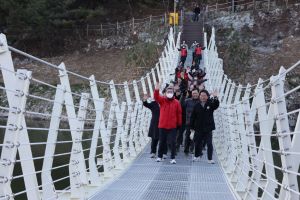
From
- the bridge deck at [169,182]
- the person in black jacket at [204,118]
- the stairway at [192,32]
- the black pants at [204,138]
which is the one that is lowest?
the bridge deck at [169,182]

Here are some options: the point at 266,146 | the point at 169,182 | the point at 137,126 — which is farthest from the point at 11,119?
the point at 137,126

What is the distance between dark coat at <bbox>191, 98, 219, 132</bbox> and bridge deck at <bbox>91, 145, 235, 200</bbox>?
49 centimetres

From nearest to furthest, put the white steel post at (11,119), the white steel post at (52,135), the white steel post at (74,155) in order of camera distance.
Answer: the white steel post at (11,119) → the white steel post at (52,135) → the white steel post at (74,155)

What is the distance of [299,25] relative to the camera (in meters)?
23.5

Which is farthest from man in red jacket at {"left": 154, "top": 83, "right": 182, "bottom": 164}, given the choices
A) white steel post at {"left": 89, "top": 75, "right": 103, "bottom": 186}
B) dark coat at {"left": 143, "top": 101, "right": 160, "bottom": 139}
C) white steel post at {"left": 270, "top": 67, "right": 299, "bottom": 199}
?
white steel post at {"left": 270, "top": 67, "right": 299, "bottom": 199}

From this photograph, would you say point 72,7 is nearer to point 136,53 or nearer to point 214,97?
point 136,53

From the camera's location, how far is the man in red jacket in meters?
6.77

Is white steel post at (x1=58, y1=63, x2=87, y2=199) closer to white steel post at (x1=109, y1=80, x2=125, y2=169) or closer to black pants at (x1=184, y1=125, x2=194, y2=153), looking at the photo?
white steel post at (x1=109, y1=80, x2=125, y2=169)

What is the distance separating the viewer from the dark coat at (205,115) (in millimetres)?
6750

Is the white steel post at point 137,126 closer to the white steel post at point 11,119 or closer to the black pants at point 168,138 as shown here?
the black pants at point 168,138

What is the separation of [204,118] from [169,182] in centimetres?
155

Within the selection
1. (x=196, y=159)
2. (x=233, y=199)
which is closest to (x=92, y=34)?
(x=196, y=159)

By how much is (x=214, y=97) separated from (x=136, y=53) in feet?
53.9

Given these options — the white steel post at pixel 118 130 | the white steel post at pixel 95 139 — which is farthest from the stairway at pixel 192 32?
the white steel post at pixel 95 139
